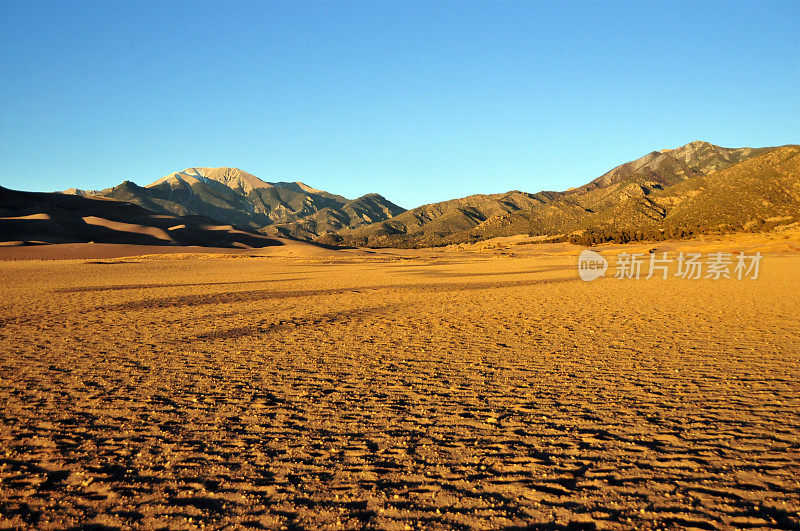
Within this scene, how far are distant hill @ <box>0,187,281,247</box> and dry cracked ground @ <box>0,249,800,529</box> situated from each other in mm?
72254

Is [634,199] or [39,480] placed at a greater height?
[634,199]

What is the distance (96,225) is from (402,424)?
98.7 metres

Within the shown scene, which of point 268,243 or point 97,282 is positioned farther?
point 268,243

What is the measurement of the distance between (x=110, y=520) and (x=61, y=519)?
1.40 feet

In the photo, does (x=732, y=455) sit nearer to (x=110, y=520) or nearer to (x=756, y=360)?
(x=756, y=360)

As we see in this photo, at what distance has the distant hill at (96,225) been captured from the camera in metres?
73.8

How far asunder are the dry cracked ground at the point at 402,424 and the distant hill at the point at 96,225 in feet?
237

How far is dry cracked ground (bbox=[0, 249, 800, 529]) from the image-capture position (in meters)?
3.77

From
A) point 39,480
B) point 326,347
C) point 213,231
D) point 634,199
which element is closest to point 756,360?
point 326,347

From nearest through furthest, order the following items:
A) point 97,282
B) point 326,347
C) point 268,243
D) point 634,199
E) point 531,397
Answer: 1. point 531,397
2. point 326,347
3. point 97,282
4. point 268,243
5. point 634,199

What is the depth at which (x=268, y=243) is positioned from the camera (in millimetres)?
96438

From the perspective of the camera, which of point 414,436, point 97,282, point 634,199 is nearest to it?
point 414,436
